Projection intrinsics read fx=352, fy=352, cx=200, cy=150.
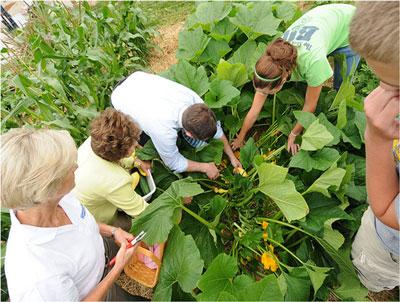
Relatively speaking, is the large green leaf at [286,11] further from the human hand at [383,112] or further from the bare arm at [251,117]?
the human hand at [383,112]

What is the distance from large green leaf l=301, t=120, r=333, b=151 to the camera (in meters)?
2.16

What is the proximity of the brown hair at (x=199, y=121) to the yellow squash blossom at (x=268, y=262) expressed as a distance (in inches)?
33.9

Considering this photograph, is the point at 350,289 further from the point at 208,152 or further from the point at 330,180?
the point at 208,152

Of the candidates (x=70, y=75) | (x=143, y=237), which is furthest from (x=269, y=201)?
(x=70, y=75)

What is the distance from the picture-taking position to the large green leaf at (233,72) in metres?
2.76

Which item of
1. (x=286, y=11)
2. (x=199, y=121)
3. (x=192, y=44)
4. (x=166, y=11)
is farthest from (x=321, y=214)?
(x=166, y=11)

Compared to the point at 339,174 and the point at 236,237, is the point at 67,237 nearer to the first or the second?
the point at 236,237

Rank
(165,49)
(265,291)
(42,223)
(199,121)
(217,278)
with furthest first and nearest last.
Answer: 1. (165,49)
2. (199,121)
3. (217,278)
4. (265,291)
5. (42,223)

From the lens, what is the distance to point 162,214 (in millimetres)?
2082

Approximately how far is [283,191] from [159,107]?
0.98 m

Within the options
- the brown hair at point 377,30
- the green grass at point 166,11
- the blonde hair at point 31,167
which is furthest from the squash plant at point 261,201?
the green grass at point 166,11

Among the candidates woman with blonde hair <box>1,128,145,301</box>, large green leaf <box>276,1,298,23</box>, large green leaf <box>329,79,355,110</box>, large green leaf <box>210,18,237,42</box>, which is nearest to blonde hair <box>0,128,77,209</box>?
woman with blonde hair <box>1,128,145,301</box>

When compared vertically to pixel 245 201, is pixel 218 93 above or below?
above

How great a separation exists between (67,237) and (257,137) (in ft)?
6.40
